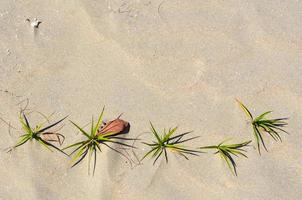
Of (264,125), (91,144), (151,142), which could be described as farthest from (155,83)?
(264,125)

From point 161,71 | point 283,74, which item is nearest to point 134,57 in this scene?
point 161,71

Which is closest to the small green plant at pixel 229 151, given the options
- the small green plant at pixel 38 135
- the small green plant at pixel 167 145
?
the small green plant at pixel 167 145

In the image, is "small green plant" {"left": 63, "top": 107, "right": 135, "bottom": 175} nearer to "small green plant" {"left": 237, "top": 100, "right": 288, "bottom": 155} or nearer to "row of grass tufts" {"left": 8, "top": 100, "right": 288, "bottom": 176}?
"row of grass tufts" {"left": 8, "top": 100, "right": 288, "bottom": 176}

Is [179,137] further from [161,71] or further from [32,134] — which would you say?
[32,134]

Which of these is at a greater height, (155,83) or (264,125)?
(155,83)

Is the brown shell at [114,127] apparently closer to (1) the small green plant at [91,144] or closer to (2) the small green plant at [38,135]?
(1) the small green plant at [91,144]

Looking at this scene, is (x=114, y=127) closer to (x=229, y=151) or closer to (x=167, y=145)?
(x=167, y=145)
